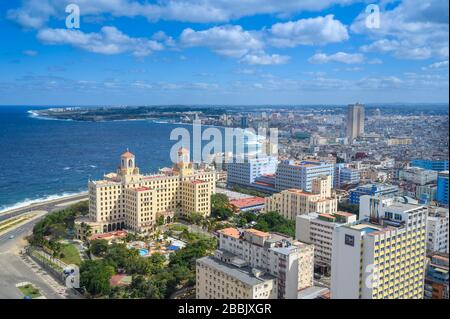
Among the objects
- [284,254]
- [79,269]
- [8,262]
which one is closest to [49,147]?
[8,262]

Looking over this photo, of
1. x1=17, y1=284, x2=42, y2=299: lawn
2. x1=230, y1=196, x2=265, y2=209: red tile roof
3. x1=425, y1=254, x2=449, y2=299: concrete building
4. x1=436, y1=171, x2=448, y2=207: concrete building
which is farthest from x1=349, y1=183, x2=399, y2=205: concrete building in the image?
x1=17, y1=284, x2=42, y2=299: lawn

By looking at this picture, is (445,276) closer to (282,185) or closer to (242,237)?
Answer: (242,237)

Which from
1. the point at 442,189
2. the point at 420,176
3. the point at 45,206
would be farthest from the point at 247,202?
the point at 420,176

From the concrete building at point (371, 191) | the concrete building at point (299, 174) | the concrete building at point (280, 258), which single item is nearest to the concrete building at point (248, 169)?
the concrete building at point (299, 174)

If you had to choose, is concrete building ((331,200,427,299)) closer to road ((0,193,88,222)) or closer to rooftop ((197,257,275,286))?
rooftop ((197,257,275,286))

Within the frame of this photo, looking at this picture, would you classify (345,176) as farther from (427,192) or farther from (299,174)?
(427,192)

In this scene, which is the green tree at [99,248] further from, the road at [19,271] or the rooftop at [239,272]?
the rooftop at [239,272]
